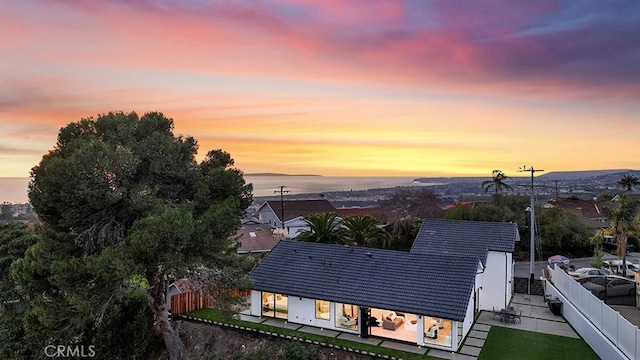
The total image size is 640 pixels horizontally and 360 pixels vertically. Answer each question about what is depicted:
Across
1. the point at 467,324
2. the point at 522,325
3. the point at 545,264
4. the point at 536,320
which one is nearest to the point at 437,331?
the point at 467,324

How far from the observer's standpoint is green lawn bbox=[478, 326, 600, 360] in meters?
16.7

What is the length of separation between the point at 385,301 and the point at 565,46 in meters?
18.1

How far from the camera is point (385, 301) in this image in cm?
1872

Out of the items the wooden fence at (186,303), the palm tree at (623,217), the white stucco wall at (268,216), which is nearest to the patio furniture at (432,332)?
the wooden fence at (186,303)

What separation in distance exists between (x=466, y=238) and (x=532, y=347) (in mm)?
7368

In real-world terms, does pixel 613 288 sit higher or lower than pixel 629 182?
lower

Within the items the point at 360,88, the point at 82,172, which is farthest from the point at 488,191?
the point at 82,172

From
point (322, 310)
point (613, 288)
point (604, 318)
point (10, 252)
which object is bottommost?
point (322, 310)

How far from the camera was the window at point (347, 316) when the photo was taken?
19531 mm

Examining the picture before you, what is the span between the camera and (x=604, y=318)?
16.6 meters

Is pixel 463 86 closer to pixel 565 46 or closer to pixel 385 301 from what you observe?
pixel 565 46

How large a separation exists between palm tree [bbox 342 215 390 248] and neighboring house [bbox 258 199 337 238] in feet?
59.1

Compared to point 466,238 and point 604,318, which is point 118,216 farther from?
point 604,318

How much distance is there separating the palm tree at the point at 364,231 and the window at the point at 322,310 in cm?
1288
